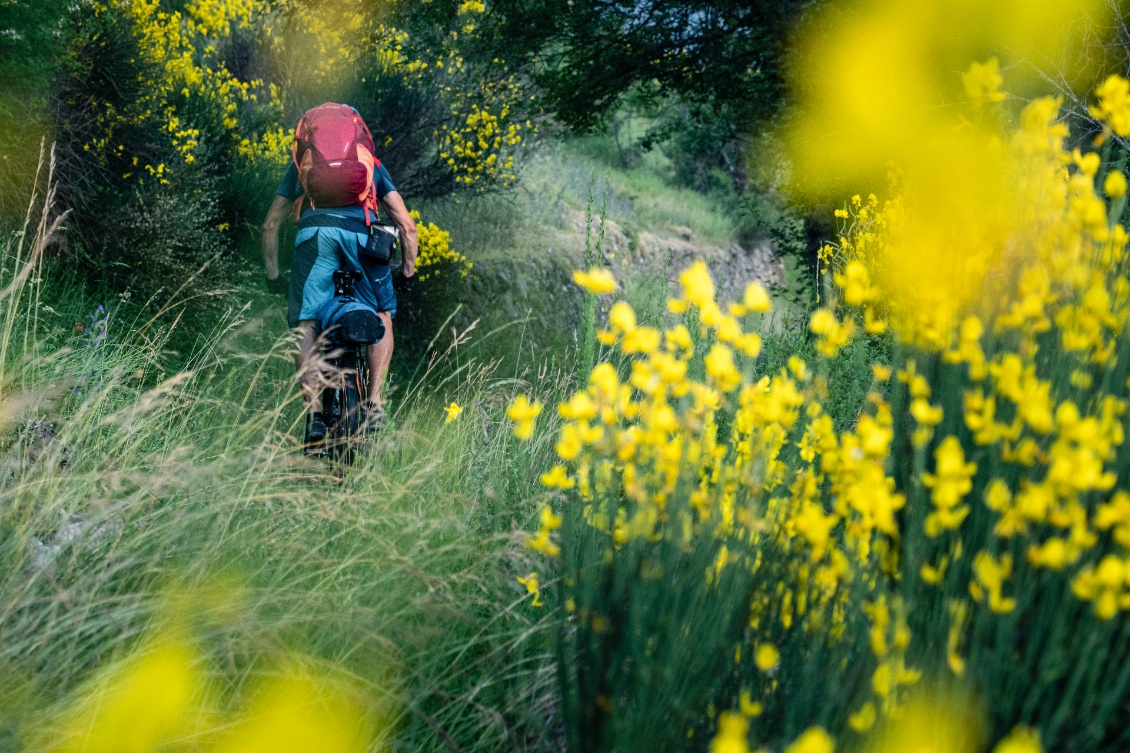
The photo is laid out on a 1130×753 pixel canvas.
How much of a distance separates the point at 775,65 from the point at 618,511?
635 cm

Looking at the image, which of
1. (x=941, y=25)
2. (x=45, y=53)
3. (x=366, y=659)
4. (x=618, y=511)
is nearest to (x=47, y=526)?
(x=366, y=659)

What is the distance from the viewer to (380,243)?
4043 millimetres

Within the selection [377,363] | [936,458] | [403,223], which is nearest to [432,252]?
[403,223]

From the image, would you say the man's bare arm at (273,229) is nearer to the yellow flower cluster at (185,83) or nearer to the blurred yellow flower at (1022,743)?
the yellow flower cluster at (185,83)

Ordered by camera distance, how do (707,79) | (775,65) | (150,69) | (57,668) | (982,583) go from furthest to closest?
(707,79), (775,65), (150,69), (57,668), (982,583)

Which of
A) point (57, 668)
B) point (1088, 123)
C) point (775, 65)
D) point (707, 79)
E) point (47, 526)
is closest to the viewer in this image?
point (57, 668)

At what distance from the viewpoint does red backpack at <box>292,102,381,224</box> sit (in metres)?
3.93

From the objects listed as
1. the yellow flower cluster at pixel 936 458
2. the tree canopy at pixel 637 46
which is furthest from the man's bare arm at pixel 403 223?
the tree canopy at pixel 637 46

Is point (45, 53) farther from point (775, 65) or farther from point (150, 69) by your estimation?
point (775, 65)

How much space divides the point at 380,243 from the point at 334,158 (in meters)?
0.41

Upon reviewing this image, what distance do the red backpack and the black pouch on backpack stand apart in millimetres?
65

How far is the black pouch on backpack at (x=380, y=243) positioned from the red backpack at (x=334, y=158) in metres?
0.06

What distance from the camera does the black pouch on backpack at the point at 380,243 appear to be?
403 cm

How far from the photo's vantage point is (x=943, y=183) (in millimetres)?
1843
